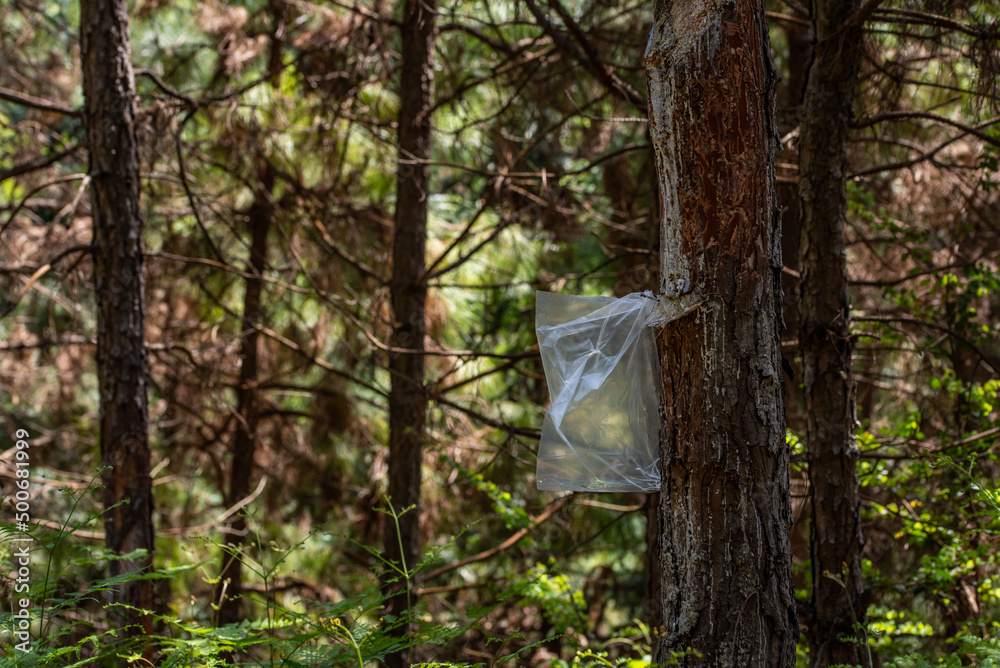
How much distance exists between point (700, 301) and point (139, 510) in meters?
3.53

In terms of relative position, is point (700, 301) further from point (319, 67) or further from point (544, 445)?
point (319, 67)

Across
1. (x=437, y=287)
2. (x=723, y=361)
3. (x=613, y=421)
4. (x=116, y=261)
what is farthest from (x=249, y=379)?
(x=723, y=361)

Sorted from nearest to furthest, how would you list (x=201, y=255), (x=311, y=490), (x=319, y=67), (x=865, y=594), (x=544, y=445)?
(x=544, y=445) → (x=865, y=594) → (x=319, y=67) → (x=201, y=255) → (x=311, y=490)

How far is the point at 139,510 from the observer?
3.91m

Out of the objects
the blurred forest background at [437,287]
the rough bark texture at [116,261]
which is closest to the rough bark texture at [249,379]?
the blurred forest background at [437,287]

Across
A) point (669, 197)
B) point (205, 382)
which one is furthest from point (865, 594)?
point (205, 382)

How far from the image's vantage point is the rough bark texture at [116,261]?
391cm

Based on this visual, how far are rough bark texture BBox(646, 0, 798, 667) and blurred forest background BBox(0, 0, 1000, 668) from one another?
0.86 meters

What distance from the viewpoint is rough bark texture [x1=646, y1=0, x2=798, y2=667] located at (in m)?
1.82

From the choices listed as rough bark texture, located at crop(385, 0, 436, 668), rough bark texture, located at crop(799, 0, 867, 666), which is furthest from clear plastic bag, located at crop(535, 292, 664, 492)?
rough bark texture, located at crop(385, 0, 436, 668)

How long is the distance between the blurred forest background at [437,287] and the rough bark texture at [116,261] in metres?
0.11

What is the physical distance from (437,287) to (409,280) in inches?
13.4

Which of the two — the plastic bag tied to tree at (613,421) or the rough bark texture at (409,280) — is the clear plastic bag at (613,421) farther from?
the rough bark texture at (409,280)

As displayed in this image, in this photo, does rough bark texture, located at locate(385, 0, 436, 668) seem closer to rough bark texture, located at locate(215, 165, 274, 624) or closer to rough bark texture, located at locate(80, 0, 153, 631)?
rough bark texture, located at locate(80, 0, 153, 631)
